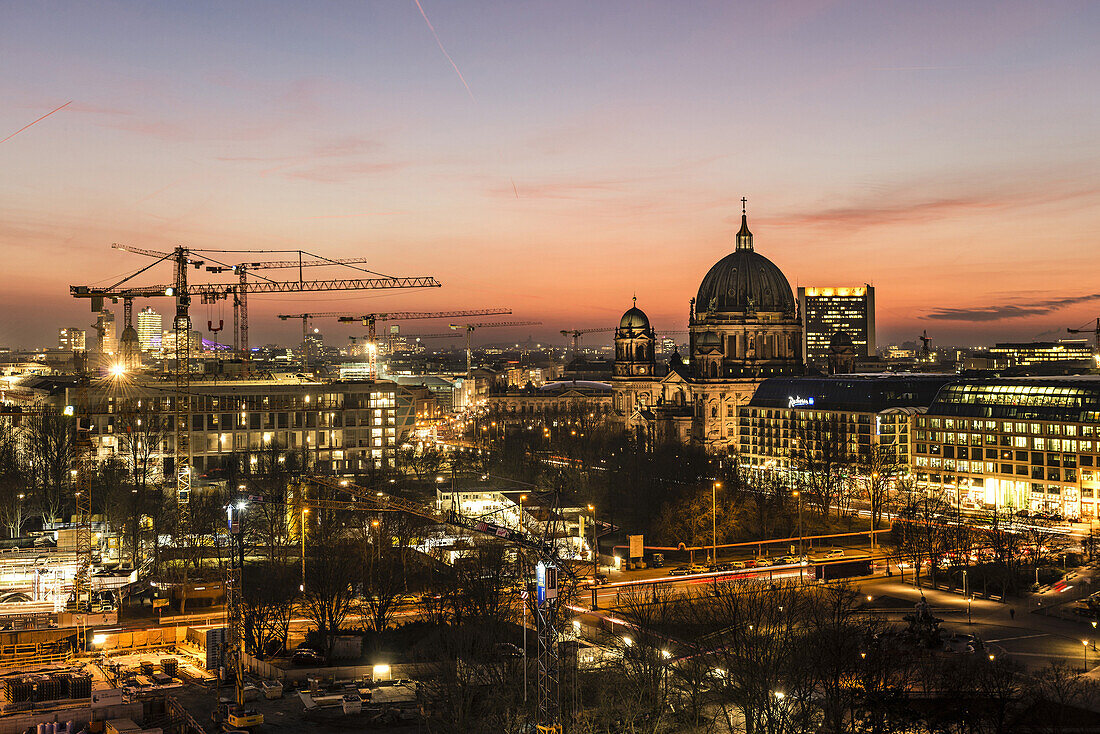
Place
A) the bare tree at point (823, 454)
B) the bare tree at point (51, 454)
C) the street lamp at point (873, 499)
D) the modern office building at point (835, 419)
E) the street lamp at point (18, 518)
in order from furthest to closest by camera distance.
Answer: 1. the modern office building at point (835, 419)
2. the bare tree at point (823, 454)
3. the bare tree at point (51, 454)
4. the street lamp at point (18, 518)
5. the street lamp at point (873, 499)

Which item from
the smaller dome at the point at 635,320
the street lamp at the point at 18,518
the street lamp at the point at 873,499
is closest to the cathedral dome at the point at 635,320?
the smaller dome at the point at 635,320

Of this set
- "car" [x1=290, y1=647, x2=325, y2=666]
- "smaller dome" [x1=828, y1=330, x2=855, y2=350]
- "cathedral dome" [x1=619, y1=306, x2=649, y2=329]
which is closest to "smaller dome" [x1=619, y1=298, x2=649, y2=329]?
"cathedral dome" [x1=619, y1=306, x2=649, y2=329]

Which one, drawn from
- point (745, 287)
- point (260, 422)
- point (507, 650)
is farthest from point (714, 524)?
point (745, 287)

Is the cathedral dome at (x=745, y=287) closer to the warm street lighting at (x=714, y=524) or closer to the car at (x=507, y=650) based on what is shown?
the warm street lighting at (x=714, y=524)

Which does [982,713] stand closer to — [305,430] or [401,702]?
[401,702]

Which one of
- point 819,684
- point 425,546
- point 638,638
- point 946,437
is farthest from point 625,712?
point 946,437

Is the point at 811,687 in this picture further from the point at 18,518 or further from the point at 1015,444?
the point at 1015,444

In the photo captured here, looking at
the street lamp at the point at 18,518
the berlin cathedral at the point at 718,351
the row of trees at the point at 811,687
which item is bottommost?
the row of trees at the point at 811,687
